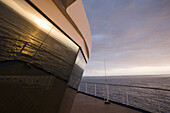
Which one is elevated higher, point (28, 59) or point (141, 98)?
point (28, 59)

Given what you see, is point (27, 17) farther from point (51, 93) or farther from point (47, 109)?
point (47, 109)

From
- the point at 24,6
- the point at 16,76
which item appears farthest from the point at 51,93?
the point at 24,6

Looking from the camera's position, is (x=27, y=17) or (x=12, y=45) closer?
(x=12, y=45)

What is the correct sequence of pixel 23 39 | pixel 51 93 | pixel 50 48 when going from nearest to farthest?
pixel 23 39, pixel 50 48, pixel 51 93

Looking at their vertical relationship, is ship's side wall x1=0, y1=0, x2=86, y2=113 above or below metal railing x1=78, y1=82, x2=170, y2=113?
above

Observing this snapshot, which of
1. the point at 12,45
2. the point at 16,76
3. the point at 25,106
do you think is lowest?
the point at 25,106

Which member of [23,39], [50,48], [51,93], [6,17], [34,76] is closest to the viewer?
[6,17]

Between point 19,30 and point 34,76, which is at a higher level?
point 19,30

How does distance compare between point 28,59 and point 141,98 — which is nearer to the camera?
point 28,59

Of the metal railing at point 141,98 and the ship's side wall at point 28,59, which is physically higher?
the ship's side wall at point 28,59

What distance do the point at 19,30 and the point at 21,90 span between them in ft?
1.73

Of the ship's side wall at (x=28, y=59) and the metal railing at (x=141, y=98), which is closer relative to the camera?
the ship's side wall at (x=28, y=59)

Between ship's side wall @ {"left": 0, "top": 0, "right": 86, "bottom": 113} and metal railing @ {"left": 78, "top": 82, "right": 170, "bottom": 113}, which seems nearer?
ship's side wall @ {"left": 0, "top": 0, "right": 86, "bottom": 113}

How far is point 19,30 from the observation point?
28.0 inches
